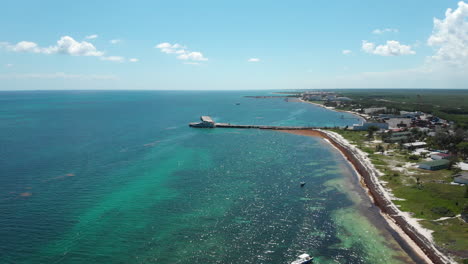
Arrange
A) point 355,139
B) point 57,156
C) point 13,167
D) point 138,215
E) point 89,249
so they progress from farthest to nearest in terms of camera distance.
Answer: point 355,139 < point 57,156 < point 13,167 < point 138,215 < point 89,249

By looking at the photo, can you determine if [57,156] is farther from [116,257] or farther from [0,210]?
[116,257]

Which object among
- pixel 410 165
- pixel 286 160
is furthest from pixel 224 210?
pixel 410 165

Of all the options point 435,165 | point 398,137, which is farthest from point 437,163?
point 398,137

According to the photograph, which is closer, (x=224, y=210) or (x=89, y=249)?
(x=89, y=249)

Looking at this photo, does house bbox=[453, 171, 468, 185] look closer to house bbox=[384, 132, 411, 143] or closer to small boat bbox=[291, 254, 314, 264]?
house bbox=[384, 132, 411, 143]

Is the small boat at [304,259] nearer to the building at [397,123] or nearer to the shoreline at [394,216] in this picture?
the shoreline at [394,216]
